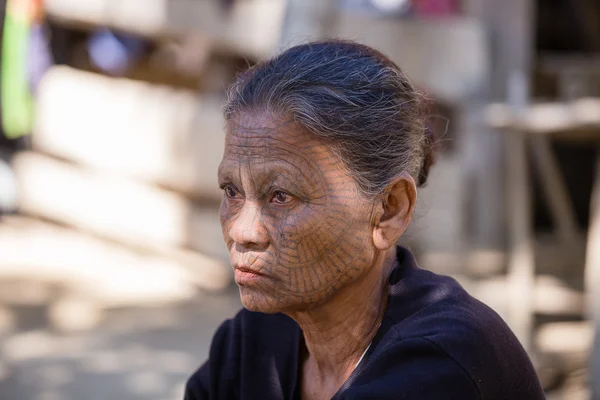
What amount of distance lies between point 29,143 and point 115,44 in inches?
73.4

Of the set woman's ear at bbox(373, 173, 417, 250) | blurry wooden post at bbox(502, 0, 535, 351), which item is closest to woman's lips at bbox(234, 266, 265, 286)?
woman's ear at bbox(373, 173, 417, 250)

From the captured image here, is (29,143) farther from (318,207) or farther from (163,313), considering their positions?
(318,207)

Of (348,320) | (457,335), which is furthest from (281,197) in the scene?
(457,335)

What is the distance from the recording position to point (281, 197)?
1.90m

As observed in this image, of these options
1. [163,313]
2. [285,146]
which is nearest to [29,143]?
[163,313]

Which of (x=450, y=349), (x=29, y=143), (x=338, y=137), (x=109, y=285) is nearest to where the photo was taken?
(x=450, y=349)

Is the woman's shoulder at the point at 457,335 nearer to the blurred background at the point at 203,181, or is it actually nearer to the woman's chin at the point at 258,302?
the woman's chin at the point at 258,302

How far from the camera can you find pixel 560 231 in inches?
270

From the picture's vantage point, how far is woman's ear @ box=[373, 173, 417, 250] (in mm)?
1945

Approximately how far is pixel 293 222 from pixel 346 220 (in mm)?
112

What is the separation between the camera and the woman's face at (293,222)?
1883 mm

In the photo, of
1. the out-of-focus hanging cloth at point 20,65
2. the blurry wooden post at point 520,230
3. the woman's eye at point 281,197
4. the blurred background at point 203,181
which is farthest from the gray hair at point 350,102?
the out-of-focus hanging cloth at point 20,65

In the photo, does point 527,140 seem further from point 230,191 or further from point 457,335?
point 457,335

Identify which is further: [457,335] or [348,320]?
[348,320]
